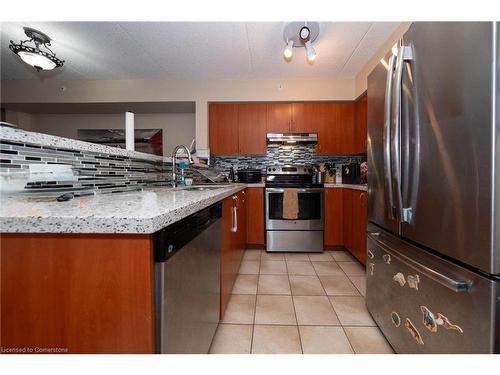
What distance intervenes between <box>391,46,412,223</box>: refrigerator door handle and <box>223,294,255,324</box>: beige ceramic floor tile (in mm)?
1128

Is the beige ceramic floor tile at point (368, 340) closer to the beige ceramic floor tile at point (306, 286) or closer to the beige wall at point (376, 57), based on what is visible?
the beige ceramic floor tile at point (306, 286)

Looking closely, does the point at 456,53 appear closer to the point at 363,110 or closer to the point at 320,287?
the point at 320,287

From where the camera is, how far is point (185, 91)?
3.29m

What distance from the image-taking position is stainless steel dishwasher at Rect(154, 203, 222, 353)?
0.57 m

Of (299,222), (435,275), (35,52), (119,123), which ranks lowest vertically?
(299,222)

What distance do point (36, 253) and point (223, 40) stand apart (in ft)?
8.20

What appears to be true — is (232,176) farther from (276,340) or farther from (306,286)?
(276,340)

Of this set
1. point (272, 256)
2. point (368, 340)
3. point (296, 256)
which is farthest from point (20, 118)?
point (368, 340)

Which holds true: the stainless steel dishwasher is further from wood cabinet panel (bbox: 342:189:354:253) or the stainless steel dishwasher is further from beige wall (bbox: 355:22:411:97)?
beige wall (bbox: 355:22:411:97)

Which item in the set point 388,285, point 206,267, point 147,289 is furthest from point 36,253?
point 388,285

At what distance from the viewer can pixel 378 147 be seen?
1.30 m

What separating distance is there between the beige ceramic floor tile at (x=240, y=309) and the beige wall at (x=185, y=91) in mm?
2195

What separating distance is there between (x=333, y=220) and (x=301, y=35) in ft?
6.93

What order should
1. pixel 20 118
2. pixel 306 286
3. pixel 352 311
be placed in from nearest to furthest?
pixel 352 311, pixel 306 286, pixel 20 118
